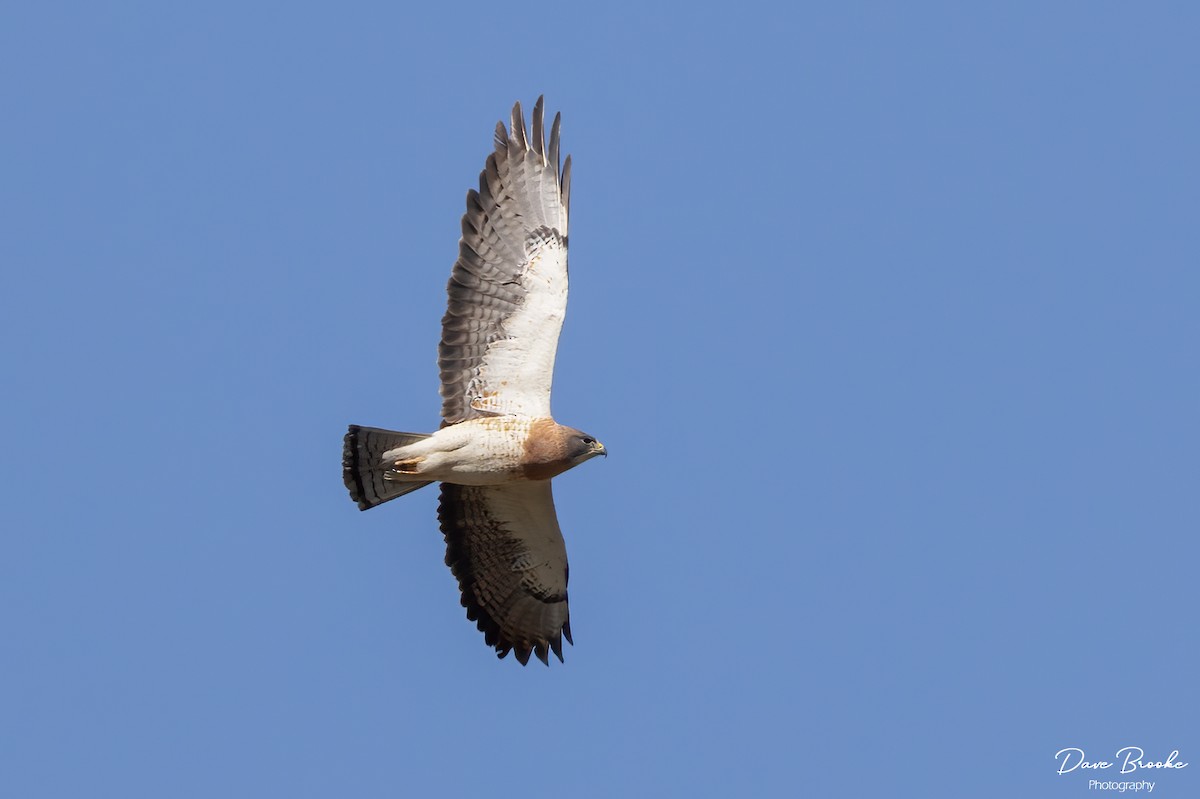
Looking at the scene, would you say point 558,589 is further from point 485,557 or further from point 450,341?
point 450,341

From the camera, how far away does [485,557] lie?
1605 cm

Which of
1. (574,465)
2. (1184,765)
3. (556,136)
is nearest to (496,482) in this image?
(574,465)

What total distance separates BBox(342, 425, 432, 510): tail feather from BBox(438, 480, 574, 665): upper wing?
81cm

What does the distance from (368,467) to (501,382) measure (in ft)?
4.46

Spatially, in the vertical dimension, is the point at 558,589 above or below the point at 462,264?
below

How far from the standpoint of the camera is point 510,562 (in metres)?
16.1

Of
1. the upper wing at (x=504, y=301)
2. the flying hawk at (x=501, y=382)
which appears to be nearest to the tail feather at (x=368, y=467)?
the flying hawk at (x=501, y=382)

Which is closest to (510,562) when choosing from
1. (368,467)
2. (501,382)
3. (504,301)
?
(368,467)

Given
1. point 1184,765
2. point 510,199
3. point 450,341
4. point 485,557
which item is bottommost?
point 1184,765

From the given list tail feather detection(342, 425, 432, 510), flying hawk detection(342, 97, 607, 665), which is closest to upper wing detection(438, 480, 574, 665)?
flying hawk detection(342, 97, 607, 665)

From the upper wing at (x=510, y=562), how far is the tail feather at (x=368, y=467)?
811mm

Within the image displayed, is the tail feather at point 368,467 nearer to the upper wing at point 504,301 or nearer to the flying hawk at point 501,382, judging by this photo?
the flying hawk at point 501,382

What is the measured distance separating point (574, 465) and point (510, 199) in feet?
8.06

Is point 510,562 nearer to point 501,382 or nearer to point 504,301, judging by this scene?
point 501,382
